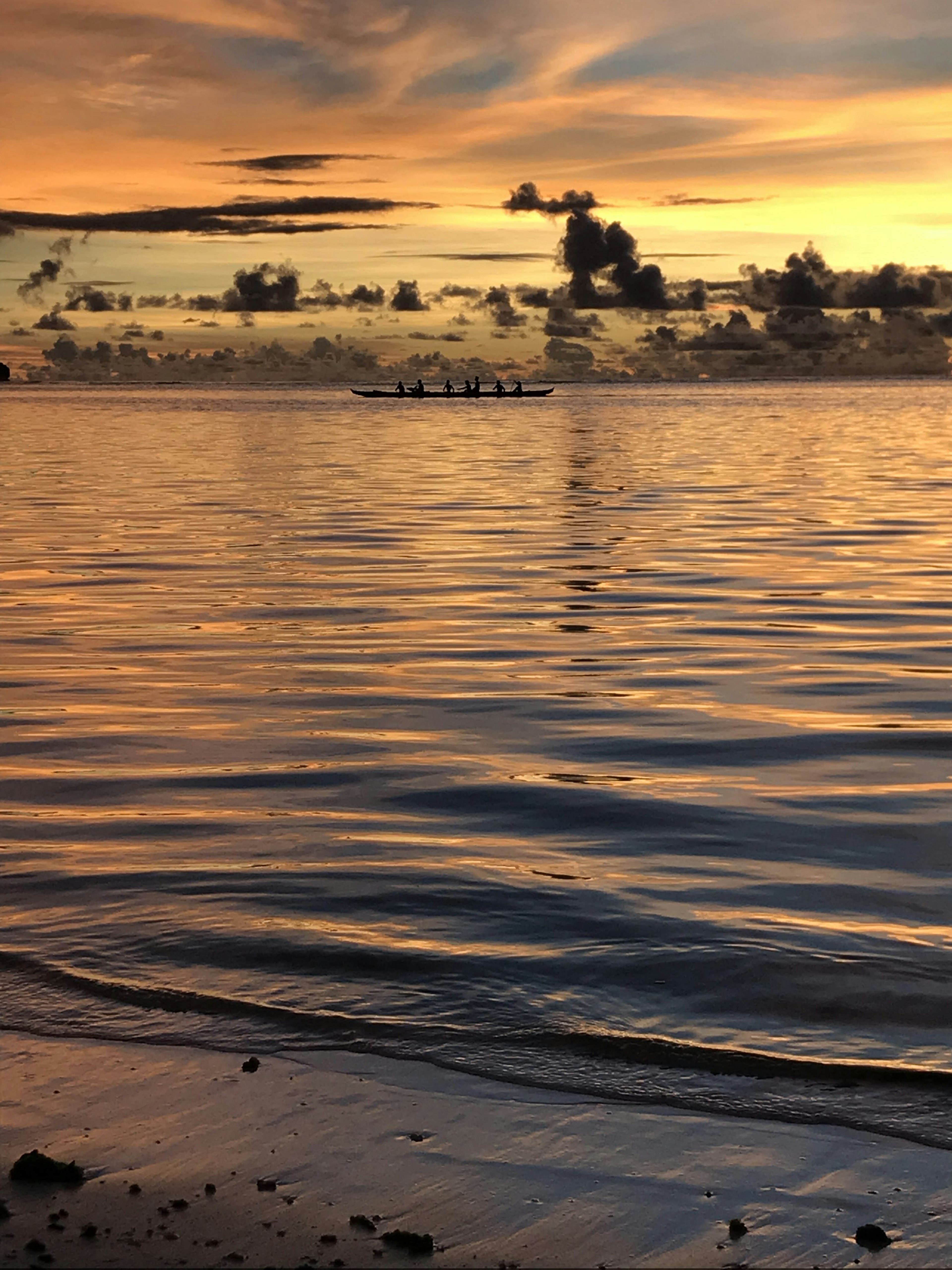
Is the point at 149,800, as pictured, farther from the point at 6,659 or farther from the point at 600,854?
the point at 6,659

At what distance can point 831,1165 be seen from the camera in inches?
210

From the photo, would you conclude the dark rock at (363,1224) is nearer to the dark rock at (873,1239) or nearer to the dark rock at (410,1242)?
the dark rock at (410,1242)

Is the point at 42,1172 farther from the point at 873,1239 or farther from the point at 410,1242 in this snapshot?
the point at 873,1239

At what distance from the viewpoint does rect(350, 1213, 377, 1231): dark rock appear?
187 inches

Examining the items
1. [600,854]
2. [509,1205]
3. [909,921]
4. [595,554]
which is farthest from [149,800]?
[595,554]

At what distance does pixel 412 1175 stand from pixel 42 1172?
4.08ft

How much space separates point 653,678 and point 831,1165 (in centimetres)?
1102

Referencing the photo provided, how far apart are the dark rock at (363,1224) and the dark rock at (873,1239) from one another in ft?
5.03

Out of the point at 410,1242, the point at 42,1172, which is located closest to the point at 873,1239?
the point at 410,1242

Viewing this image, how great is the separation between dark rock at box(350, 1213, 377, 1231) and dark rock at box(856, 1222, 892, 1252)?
153 cm

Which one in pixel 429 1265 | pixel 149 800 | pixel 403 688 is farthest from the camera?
pixel 403 688

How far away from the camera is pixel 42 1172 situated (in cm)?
499

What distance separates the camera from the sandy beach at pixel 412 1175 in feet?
15.2

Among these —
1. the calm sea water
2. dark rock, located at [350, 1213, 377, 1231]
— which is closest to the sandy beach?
dark rock, located at [350, 1213, 377, 1231]
